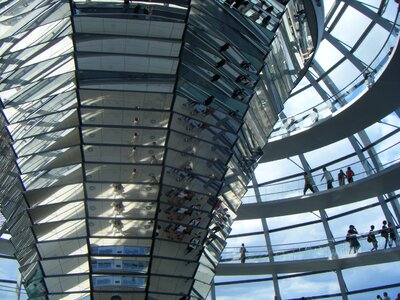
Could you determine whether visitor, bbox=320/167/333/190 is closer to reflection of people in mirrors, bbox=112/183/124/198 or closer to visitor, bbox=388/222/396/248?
visitor, bbox=388/222/396/248

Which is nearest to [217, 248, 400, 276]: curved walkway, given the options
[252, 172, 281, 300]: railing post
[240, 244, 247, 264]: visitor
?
[240, 244, 247, 264]: visitor

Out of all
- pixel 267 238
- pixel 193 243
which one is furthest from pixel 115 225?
pixel 267 238

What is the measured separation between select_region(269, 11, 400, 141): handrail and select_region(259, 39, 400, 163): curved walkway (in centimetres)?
31

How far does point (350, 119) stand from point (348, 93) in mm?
1085

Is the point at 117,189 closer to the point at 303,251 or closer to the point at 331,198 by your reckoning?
the point at 331,198

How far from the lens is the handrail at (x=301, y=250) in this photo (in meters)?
26.8

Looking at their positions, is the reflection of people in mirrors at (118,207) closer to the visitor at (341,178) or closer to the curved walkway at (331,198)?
the curved walkway at (331,198)

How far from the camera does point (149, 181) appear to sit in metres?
→ 18.5

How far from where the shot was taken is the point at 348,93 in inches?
969

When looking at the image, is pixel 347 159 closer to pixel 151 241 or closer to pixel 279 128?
pixel 279 128

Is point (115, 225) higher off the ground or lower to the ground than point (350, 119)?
lower

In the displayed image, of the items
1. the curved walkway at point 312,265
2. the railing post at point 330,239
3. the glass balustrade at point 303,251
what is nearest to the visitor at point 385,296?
the curved walkway at point 312,265

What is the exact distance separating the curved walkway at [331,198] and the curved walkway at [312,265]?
8.27ft

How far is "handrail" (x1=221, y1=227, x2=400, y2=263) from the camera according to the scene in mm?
26797
